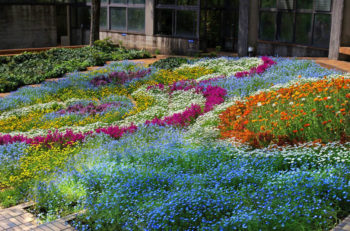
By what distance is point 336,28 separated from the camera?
16.5m

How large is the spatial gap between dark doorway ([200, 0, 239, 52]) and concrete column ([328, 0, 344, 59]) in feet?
24.3

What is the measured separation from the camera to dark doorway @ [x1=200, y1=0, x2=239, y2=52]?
76.7 feet

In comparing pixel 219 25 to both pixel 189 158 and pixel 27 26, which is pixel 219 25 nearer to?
pixel 27 26

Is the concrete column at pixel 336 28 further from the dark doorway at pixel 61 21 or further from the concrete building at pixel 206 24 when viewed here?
the dark doorway at pixel 61 21

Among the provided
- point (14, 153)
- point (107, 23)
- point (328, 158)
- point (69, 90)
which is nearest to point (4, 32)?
point (107, 23)

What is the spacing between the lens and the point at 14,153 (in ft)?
27.6

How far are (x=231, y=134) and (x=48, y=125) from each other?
4.98 metres

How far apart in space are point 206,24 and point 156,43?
9.91ft

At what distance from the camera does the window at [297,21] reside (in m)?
18.4

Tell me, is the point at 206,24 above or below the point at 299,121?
above

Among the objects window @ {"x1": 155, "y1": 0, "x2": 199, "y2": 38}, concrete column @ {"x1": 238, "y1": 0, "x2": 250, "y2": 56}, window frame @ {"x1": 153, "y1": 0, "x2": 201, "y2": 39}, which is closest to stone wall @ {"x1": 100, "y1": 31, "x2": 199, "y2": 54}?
window frame @ {"x1": 153, "y1": 0, "x2": 201, "y2": 39}

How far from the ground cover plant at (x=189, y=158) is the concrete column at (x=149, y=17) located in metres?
12.0

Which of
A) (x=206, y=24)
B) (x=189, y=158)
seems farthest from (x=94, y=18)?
(x=189, y=158)

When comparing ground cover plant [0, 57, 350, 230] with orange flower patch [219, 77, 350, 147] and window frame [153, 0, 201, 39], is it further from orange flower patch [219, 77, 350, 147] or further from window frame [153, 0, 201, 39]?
window frame [153, 0, 201, 39]
